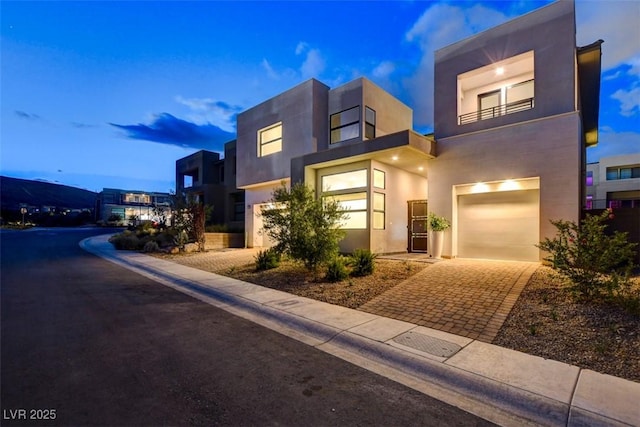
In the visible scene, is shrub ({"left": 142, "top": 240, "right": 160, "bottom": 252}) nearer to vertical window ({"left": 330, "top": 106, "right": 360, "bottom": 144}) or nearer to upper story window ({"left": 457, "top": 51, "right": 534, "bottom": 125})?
vertical window ({"left": 330, "top": 106, "right": 360, "bottom": 144})

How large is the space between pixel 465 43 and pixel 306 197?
891cm

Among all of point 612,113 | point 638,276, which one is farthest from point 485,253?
point 612,113

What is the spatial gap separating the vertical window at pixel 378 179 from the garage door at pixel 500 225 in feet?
10.1

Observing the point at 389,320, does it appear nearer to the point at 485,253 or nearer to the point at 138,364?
the point at 138,364

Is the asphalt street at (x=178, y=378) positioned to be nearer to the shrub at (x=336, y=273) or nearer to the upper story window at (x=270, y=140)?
the shrub at (x=336, y=273)

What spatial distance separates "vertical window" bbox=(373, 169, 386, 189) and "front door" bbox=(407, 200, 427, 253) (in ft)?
6.96

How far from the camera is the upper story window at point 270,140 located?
1743 centimetres

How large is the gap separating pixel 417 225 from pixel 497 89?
646cm

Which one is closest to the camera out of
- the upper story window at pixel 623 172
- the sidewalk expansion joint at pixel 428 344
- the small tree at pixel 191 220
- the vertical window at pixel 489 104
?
the sidewalk expansion joint at pixel 428 344

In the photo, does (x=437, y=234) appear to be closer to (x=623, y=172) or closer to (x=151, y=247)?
(x=151, y=247)

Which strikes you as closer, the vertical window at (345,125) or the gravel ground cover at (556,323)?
the gravel ground cover at (556,323)

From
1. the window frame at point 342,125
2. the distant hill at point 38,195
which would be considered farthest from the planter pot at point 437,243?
the distant hill at point 38,195

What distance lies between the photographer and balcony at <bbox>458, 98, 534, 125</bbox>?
440 inches

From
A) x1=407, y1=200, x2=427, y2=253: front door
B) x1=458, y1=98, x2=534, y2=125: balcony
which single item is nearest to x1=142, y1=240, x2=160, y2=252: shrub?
x1=407, y1=200, x2=427, y2=253: front door
